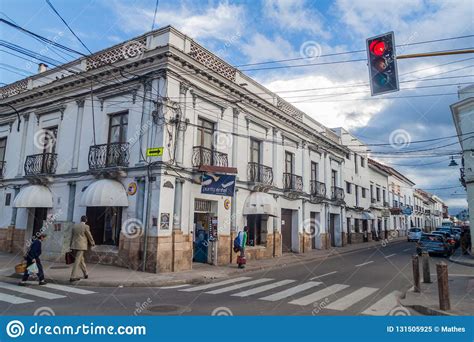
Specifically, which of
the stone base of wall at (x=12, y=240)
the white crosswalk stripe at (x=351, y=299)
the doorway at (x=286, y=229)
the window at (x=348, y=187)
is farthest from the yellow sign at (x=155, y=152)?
the window at (x=348, y=187)

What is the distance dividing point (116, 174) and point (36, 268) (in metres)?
5.19

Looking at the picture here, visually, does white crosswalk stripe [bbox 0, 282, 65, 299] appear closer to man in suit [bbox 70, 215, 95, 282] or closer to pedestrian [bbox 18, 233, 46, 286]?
pedestrian [bbox 18, 233, 46, 286]

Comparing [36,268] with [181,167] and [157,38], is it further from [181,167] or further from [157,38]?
[157,38]

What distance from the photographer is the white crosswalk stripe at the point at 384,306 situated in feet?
24.7

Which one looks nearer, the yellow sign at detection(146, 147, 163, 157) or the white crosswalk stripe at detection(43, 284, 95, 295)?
the white crosswalk stripe at detection(43, 284, 95, 295)

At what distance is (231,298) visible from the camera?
881 centimetres

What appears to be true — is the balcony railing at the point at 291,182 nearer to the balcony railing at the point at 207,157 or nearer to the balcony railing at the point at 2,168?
the balcony railing at the point at 207,157

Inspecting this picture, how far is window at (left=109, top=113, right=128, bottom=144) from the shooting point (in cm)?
1546

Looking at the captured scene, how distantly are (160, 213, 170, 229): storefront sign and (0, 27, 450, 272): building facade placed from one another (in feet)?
0.24

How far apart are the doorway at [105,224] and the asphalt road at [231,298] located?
16.4 feet

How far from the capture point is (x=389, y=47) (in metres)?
7.82

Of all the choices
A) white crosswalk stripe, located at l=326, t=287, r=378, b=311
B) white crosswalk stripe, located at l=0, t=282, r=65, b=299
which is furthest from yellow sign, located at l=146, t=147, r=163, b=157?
white crosswalk stripe, located at l=326, t=287, r=378, b=311

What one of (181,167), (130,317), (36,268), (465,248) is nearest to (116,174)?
(181,167)

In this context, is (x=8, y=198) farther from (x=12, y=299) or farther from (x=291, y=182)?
(x=291, y=182)
